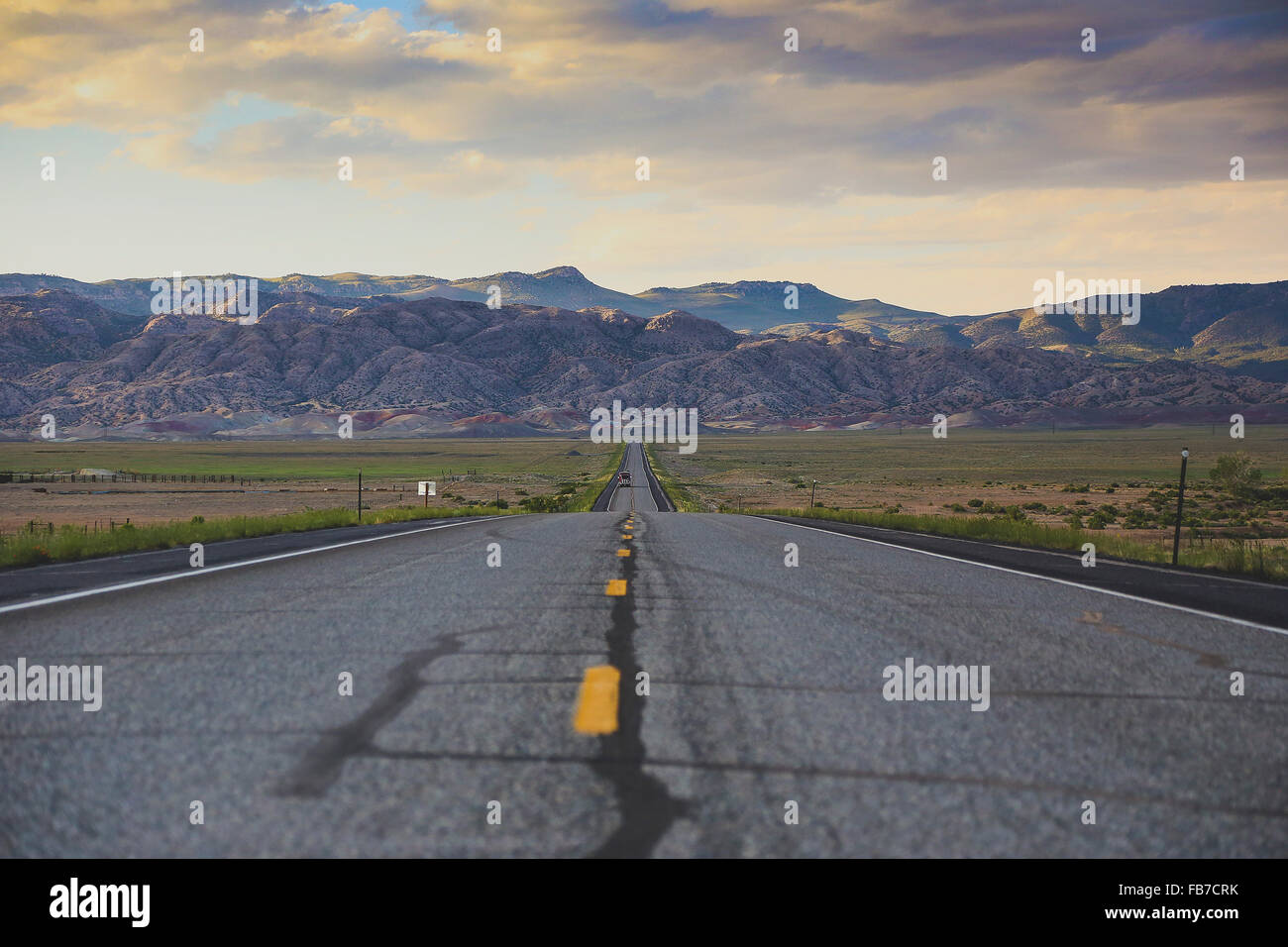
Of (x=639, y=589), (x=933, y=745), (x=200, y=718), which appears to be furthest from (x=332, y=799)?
(x=639, y=589)

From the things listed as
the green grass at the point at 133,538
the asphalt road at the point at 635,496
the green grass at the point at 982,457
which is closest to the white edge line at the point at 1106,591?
the green grass at the point at 133,538

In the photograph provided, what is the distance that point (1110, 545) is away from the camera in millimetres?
17438

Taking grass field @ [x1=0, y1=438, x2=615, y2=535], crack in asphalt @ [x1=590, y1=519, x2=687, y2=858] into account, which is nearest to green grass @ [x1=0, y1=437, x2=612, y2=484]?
grass field @ [x1=0, y1=438, x2=615, y2=535]

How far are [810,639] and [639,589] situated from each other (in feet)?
9.83

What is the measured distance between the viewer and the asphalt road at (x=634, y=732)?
3.45m

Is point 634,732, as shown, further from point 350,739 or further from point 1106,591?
point 1106,591

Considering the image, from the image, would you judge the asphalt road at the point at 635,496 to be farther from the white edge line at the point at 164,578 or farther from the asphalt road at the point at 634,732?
the asphalt road at the point at 634,732

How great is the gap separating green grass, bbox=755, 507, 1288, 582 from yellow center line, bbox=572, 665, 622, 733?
10.8 m

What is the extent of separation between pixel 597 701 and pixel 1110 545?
49.4 feet

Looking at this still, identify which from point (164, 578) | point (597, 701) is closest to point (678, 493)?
point (164, 578)

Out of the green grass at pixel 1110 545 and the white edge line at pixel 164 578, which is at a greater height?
the white edge line at pixel 164 578

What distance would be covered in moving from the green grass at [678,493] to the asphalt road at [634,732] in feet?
114

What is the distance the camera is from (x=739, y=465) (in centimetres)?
10900
